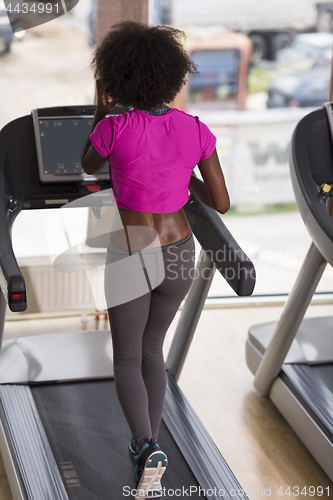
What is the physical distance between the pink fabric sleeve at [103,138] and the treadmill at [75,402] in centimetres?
43

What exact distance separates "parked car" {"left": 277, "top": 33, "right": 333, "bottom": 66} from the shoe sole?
278 cm

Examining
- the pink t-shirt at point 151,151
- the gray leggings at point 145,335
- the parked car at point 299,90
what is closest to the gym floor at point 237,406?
the gray leggings at point 145,335

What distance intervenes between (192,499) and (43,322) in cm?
164

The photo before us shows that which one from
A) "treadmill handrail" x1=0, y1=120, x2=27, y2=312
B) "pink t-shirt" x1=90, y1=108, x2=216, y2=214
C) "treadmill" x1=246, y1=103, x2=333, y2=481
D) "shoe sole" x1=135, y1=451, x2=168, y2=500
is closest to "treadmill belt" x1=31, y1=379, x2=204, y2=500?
"shoe sole" x1=135, y1=451, x2=168, y2=500

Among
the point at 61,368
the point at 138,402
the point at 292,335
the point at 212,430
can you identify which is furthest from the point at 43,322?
the point at 138,402

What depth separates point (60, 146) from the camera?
2.13 metres

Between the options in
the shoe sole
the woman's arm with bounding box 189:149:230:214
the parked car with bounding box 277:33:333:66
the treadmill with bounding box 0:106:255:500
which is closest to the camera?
the woman's arm with bounding box 189:149:230:214

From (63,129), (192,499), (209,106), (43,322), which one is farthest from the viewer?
(209,106)

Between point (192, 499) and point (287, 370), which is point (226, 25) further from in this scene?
point (192, 499)

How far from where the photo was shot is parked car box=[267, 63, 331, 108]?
12.6 ft

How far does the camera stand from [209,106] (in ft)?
12.4

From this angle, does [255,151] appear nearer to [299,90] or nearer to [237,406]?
[299,90]

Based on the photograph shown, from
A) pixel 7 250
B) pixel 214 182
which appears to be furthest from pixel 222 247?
pixel 7 250

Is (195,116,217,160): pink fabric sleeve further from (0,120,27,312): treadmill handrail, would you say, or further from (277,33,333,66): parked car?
(277,33,333,66): parked car
